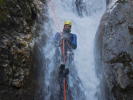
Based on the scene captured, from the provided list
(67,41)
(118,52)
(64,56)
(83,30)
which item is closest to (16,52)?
(64,56)

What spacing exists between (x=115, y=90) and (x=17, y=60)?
3330mm

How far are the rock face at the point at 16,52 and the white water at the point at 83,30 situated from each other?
1386 millimetres

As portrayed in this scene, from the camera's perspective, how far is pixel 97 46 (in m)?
10.2

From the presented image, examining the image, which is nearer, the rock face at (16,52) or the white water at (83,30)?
the rock face at (16,52)

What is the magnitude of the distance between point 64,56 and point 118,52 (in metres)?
1.97

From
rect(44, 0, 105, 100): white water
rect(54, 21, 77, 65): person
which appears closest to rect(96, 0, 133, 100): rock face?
rect(44, 0, 105, 100): white water

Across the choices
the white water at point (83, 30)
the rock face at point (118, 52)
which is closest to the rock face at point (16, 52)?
the white water at point (83, 30)

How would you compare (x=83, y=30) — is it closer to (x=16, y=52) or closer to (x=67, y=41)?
(x=67, y=41)

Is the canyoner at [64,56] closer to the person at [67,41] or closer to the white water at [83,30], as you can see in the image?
the person at [67,41]

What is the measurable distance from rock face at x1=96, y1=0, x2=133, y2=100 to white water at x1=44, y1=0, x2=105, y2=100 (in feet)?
2.10

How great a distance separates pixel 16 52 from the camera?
705cm

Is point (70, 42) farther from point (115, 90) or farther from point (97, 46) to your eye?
point (115, 90)

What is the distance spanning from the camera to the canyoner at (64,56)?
828 cm

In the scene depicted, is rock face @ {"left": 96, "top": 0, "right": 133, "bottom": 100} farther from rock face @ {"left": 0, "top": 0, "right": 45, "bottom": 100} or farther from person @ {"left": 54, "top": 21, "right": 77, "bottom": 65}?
rock face @ {"left": 0, "top": 0, "right": 45, "bottom": 100}
